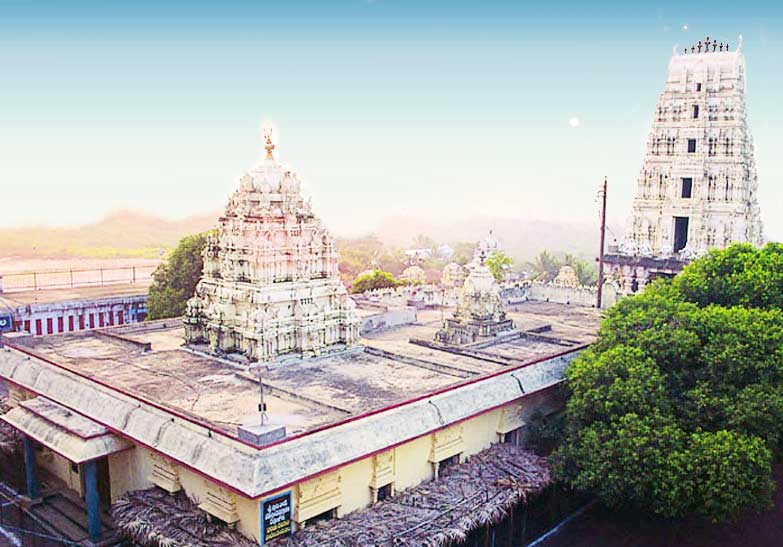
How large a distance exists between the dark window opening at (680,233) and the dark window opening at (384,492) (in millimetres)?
31856

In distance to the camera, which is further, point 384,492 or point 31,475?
point 31,475

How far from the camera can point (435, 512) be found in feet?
58.3

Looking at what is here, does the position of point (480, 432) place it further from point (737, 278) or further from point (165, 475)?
point (737, 278)

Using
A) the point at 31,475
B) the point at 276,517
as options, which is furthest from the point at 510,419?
the point at 31,475

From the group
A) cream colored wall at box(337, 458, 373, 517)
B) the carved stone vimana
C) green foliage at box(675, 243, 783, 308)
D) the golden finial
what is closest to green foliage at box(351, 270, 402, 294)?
the carved stone vimana

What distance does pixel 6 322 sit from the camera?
4122 cm

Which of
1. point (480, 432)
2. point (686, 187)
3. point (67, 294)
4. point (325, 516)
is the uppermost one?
point (686, 187)

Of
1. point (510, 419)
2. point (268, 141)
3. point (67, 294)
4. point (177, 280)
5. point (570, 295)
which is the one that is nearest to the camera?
point (510, 419)

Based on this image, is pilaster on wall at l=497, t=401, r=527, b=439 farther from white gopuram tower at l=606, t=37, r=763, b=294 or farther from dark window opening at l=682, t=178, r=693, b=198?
dark window opening at l=682, t=178, r=693, b=198

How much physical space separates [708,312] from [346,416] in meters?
12.2

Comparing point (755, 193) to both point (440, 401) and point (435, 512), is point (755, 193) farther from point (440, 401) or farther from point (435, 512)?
point (435, 512)

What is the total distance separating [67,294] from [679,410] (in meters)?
43.2

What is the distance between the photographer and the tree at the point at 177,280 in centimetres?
4108

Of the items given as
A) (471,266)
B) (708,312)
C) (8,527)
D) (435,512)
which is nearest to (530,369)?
(708,312)
